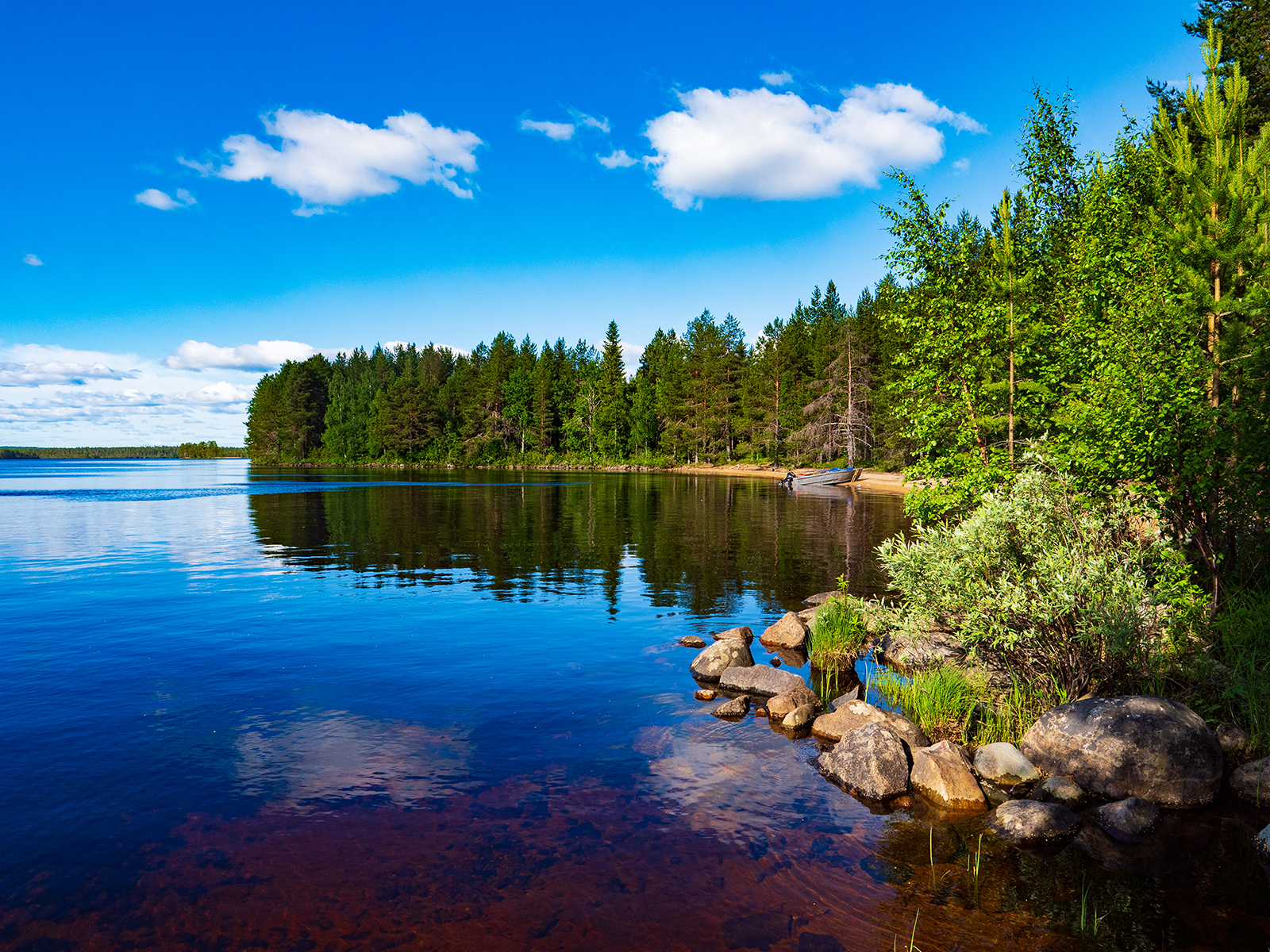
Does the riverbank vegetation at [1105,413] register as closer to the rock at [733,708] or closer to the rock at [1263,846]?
the rock at [1263,846]

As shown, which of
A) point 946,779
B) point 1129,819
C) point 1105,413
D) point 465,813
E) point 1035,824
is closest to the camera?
point 1035,824

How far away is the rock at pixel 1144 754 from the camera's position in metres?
9.86

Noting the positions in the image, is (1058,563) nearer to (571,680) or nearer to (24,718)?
(571,680)

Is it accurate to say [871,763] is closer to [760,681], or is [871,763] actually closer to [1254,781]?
[760,681]

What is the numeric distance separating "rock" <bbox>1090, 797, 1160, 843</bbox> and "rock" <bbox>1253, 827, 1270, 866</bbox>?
99 centimetres

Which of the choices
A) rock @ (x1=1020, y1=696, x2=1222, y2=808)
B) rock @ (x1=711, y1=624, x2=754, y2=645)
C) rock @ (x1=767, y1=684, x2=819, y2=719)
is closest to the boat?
rock @ (x1=711, y1=624, x2=754, y2=645)

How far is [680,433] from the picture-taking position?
120m

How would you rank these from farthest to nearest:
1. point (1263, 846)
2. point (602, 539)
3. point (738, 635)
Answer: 1. point (602, 539)
2. point (738, 635)
3. point (1263, 846)

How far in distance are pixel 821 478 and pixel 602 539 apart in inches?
1801

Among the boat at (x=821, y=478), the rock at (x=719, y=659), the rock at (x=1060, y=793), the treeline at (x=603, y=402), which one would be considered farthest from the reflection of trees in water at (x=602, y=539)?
the treeline at (x=603, y=402)

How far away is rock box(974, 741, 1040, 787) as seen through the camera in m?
10.5

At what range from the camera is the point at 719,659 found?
1616 centimetres

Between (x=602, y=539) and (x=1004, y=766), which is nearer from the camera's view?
(x=1004, y=766)

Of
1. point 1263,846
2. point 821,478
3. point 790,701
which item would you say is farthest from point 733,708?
point 821,478
